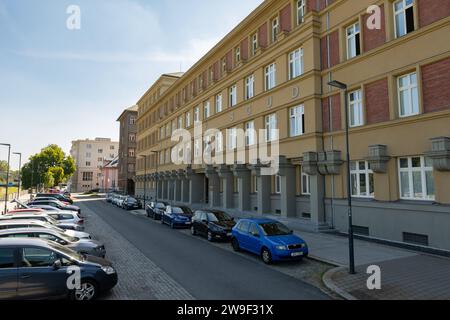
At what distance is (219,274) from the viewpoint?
33.1ft

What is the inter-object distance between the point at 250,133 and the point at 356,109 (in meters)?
9.54

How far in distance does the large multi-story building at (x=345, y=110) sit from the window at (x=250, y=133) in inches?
6.4

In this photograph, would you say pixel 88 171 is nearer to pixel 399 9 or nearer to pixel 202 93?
pixel 202 93

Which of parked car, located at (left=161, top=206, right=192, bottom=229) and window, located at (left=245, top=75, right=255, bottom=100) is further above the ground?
window, located at (left=245, top=75, right=255, bottom=100)

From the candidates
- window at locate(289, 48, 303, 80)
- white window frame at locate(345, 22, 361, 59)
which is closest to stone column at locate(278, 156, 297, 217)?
window at locate(289, 48, 303, 80)

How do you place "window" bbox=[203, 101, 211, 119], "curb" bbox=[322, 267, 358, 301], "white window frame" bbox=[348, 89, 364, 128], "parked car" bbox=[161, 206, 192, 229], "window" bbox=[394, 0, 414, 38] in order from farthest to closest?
1. "window" bbox=[203, 101, 211, 119]
2. "parked car" bbox=[161, 206, 192, 229]
3. "white window frame" bbox=[348, 89, 364, 128]
4. "window" bbox=[394, 0, 414, 38]
5. "curb" bbox=[322, 267, 358, 301]

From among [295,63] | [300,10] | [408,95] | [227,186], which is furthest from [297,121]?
[227,186]

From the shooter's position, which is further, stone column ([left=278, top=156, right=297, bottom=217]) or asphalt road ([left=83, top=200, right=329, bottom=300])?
stone column ([left=278, top=156, right=297, bottom=217])

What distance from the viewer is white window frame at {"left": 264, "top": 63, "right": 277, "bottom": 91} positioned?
22884mm

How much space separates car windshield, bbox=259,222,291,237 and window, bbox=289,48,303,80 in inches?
452

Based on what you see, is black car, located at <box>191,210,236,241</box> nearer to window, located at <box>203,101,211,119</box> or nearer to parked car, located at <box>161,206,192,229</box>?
parked car, located at <box>161,206,192,229</box>

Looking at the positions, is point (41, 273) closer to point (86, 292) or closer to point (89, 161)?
point (86, 292)

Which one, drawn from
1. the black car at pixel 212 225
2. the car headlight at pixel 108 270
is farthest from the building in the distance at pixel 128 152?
the car headlight at pixel 108 270

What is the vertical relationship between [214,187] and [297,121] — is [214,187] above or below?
below
